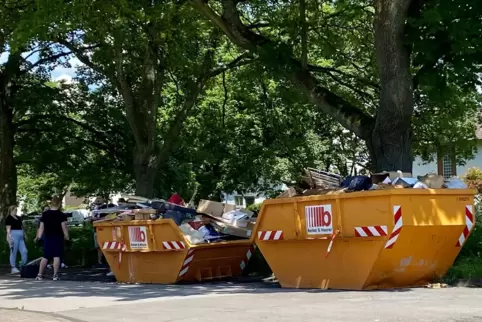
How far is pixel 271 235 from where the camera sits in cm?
1195

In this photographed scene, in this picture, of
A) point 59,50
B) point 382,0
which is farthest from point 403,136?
point 59,50

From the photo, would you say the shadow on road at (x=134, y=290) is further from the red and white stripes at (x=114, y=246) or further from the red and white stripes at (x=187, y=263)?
the red and white stripes at (x=114, y=246)

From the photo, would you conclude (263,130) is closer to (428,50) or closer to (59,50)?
(59,50)

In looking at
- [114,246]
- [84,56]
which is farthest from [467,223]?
[84,56]

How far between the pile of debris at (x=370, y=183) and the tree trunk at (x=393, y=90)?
63.3 inches

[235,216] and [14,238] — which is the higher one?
[235,216]

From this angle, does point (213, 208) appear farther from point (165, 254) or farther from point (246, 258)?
point (165, 254)

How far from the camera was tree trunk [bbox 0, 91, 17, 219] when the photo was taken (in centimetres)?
2509

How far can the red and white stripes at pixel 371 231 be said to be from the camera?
10.2 metres

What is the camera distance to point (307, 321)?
25.4 ft

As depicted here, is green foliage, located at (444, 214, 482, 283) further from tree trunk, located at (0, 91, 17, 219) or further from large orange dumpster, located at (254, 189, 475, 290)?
tree trunk, located at (0, 91, 17, 219)

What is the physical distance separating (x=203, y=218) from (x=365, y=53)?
856 centimetres

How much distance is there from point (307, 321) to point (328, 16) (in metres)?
10.8

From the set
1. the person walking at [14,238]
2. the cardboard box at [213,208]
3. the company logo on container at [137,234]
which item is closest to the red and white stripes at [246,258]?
the cardboard box at [213,208]
